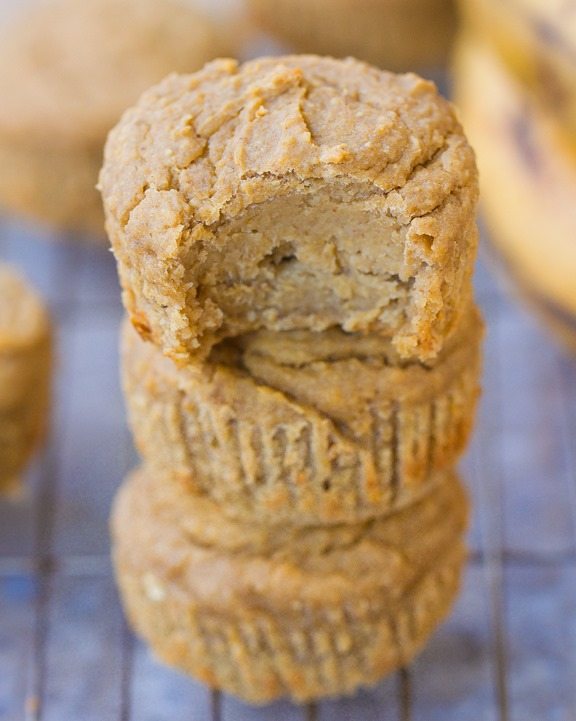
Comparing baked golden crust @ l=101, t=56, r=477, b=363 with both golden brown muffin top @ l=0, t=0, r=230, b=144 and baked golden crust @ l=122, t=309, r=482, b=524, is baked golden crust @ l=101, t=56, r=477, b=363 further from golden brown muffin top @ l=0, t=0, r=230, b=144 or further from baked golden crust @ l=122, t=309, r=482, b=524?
golden brown muffin top @ l=0, t=0, r=230, b=144

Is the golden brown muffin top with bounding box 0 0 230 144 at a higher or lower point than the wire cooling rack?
higher

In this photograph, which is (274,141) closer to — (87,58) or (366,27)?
(87,58)

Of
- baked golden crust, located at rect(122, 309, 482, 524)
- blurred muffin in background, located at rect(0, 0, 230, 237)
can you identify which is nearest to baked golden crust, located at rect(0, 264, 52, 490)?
blurred muffin in background, located at rect(0, 0, 230, 237)

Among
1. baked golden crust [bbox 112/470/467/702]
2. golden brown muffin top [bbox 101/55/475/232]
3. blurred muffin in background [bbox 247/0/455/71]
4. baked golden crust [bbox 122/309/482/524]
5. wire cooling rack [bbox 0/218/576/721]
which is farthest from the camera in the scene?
blurred muffin in background [bbox 247/0/455/71]

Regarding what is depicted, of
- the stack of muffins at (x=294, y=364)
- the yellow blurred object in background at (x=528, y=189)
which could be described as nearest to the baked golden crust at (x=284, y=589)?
the stack of muffins at (x=294, y=364)

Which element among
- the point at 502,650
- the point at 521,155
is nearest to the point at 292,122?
the point at 502,650

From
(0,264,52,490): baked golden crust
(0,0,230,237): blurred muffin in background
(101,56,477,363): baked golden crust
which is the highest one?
(101,56,477,363): baked golden crust

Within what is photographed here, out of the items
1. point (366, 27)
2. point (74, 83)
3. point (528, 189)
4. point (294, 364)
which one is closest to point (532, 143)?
point (528, 189)
